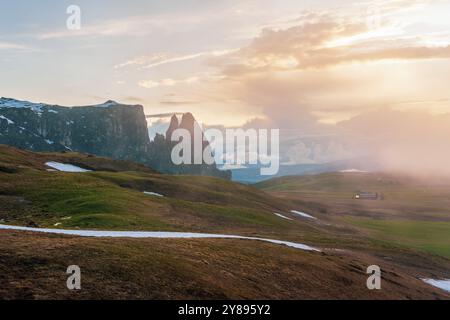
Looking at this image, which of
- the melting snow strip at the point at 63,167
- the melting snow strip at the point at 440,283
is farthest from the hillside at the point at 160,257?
the melting snow strip at the point at 63,167

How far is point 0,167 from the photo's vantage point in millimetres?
79000

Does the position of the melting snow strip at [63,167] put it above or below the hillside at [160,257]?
above

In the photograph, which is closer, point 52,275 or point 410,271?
point 52,275

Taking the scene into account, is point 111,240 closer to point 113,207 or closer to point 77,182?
point 113,207

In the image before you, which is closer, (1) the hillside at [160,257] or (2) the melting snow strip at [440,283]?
(1) the hillside at [160,257]

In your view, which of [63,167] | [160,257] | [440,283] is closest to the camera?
[160,257]

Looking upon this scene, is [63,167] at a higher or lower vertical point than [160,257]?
higher

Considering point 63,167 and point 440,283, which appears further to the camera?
point 63,167

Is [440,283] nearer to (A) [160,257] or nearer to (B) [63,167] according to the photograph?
(A) [160,257]

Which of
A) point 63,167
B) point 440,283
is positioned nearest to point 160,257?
point 440,283

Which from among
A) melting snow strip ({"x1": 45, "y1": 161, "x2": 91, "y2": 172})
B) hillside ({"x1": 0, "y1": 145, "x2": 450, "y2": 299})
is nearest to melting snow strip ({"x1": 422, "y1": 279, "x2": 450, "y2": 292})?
hillside ({"x1": 0, "y1": 145, "x2": 450, "y2": 299})

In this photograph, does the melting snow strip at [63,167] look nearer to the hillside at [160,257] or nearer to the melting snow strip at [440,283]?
the hillside at [160,257]
